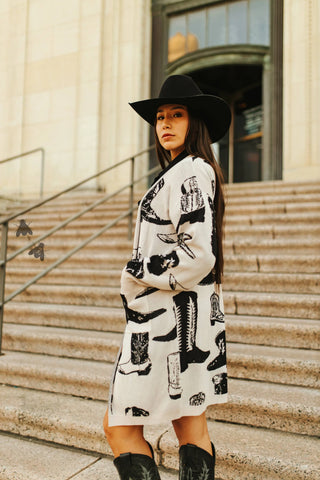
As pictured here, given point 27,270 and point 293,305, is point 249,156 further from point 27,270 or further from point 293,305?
point 293,305

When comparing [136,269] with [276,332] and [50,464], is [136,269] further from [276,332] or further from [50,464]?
[276,332]

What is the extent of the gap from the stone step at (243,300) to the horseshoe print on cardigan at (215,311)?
2121 mm

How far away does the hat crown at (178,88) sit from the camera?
1614 millimetres

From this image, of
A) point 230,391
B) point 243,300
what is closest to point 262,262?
point 243,300

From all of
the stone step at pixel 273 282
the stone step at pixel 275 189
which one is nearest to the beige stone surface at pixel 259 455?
the stone step at pixel 273 282

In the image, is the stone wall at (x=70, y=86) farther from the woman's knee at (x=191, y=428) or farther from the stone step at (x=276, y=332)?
the woman's knee at (x=191, y=428)

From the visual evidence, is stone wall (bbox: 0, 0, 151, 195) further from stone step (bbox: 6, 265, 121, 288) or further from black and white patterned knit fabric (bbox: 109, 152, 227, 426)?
black and white patterned knit fabric (bbox: 109, 152, 227, 426)

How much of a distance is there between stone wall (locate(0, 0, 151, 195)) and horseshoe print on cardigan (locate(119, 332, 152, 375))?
793 cm

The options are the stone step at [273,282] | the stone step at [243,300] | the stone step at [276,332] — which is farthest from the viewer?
the stone step at [273,282]

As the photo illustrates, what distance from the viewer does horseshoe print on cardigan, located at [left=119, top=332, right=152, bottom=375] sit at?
142 centimetres

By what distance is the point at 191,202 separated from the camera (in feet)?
4.76

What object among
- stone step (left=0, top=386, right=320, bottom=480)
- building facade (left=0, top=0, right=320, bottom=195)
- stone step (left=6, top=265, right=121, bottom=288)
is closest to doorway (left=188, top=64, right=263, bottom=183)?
building facade (left=0, top=0, right=320, bottom=195)

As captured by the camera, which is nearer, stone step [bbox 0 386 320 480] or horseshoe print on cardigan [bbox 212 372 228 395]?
horseshoe print on cardigan [bbox 212 372 228 395]

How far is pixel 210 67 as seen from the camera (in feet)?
30.1
